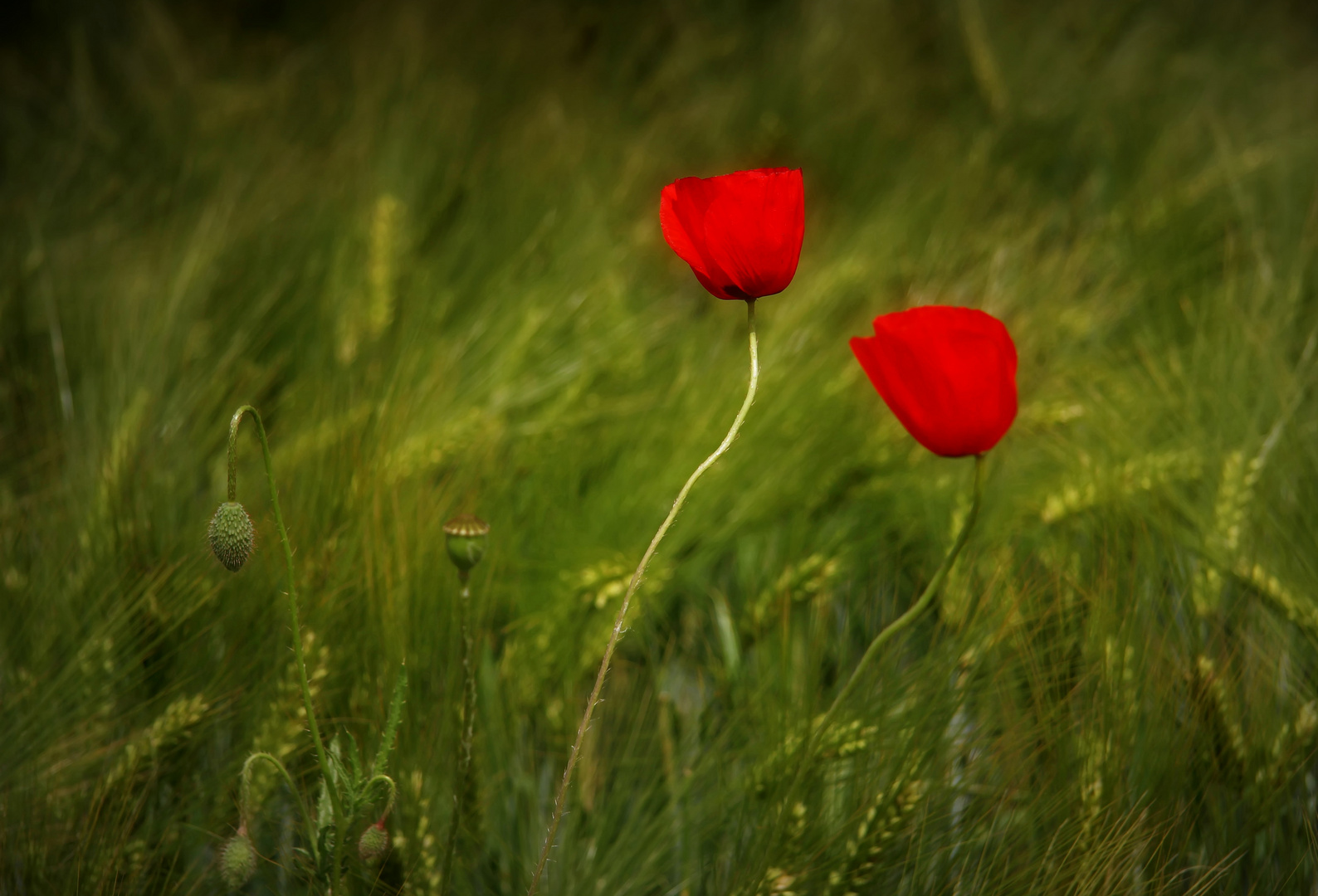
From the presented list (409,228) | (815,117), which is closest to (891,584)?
(409,228)

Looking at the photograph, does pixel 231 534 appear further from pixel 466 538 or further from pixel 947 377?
pixel 947 377

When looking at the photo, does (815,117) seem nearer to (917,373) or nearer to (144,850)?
(917,373)

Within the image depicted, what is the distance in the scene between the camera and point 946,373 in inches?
15.3

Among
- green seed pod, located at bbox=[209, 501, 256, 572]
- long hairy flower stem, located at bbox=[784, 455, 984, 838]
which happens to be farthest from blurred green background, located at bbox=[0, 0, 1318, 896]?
green seed pod, located at bbox=[209, 501, 256, 572]

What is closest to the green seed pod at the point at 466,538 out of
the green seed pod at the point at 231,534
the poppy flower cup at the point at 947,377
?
the green seed pod at the point at 231,534

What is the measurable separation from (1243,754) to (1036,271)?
0.60 m

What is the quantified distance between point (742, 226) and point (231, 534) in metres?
0.24

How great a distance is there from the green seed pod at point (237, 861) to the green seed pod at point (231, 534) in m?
0.11

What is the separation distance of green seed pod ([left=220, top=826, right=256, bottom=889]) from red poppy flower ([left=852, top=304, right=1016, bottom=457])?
332mm

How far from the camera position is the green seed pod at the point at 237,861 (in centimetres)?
37

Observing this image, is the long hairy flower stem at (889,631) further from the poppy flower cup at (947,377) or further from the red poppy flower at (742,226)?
the red poppy flower at (742,226)

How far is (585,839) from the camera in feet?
1.72

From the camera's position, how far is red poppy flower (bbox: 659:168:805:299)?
1.28 feet

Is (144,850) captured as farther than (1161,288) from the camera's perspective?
No
